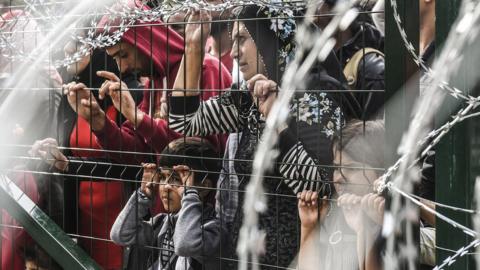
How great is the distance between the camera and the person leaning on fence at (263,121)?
2545 millimetres

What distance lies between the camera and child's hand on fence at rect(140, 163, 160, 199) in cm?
298

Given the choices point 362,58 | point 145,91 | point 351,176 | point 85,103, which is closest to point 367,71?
point 362,58

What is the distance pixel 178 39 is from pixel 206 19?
18 centimetres


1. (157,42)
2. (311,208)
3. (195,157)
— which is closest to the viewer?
(311,208)

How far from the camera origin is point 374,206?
2.40 m

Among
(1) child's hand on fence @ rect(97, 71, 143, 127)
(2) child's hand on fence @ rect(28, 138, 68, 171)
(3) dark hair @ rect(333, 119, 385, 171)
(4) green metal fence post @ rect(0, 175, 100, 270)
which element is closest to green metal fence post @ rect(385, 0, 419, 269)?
(3) dark hair @ rect(333, 119, 385, 171)

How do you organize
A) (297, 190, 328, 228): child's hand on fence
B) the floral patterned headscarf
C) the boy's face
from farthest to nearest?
the boy's face < the floral patterned headscarf < (297, 190, 328, 228): child's hand on fence

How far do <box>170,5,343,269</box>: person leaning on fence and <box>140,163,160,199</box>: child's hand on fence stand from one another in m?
0.21

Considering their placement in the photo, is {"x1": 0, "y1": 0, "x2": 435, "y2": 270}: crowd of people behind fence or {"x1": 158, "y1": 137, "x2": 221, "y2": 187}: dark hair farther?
{"x1": 158, "y1": 137, "x2": 221, "y2": 187}: dark hair

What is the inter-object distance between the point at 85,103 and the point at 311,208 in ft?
3.40

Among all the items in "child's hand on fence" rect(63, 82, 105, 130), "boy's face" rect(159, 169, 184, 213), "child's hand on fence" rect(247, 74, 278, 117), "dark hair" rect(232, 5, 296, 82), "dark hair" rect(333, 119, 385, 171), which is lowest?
"boy's face" rect(159, 169, 184, 213)

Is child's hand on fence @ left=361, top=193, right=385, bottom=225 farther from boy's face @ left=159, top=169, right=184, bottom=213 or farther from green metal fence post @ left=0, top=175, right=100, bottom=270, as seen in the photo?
green metal fence post @ left=0, top=175, right=100, bottom=270

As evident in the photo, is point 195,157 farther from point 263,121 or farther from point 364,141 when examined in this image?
point 364,141

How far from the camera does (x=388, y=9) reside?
2299 millimetres
